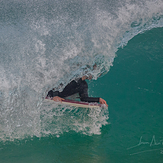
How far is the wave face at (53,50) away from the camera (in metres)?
3.93

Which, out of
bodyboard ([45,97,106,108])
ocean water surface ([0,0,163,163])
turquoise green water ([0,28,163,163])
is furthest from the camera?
bodyboard ([45,97,106,108])

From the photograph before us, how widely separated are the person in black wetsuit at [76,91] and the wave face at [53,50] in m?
0.18

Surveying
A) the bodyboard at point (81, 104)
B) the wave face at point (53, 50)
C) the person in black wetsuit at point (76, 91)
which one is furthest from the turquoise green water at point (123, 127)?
the person in black wetsuit at point (76, 91)

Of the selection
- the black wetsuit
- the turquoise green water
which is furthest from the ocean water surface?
the black wetsuit

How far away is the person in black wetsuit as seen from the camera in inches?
156

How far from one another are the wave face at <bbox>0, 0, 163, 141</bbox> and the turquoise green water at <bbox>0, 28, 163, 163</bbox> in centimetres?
24

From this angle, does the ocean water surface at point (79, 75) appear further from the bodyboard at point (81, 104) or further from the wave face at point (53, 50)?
the bodyboard at point (81, 104)

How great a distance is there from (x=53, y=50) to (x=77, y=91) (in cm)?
114

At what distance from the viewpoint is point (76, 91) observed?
410 cm

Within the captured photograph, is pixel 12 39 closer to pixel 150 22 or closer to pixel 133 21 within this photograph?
pixel 133 21

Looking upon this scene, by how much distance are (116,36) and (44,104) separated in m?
2.65

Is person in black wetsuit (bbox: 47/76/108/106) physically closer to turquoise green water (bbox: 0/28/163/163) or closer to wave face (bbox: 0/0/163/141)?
wave face (bbox: 0/0/163/141)

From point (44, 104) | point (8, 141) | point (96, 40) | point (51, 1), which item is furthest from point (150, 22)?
point (8, 141)

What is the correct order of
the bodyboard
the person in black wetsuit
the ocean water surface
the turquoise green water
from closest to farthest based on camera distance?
the turquoise green water → the ocean water surface → the person in black wetsuit → the bodyboard
